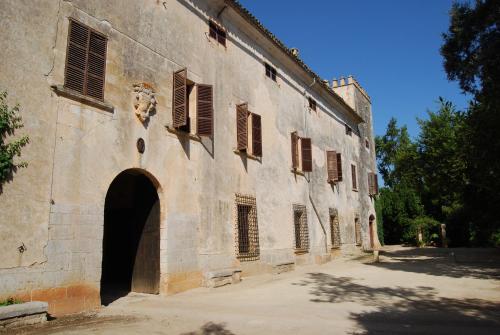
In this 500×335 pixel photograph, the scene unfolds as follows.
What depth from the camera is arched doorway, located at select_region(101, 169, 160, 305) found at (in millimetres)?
9375

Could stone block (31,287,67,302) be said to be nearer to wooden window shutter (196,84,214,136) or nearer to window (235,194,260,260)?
wooden window shutter (196,84,214,136)

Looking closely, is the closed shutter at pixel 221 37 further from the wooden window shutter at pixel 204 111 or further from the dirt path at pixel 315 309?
the dirt path at pixel 315 309

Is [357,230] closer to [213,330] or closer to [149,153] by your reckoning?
[149,153]

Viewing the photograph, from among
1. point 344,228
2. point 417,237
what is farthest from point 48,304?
point 417,237

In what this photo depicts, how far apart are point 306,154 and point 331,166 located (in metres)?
3.23

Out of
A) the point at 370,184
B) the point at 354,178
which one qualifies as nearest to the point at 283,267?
the point at 354,178

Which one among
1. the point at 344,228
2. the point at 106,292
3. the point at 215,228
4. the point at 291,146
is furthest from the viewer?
the point at 344,228

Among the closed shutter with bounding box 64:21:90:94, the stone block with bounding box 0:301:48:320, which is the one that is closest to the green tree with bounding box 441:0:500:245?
the closed shutter with bounding box 64:21:90:94

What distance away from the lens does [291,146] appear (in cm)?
1600

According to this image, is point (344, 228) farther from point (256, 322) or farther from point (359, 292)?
point (256, 322)

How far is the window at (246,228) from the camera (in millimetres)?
12062

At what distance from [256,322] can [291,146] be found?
10310 mm

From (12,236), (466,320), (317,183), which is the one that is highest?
(317,183)

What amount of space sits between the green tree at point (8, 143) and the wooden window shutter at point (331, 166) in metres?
14.8
